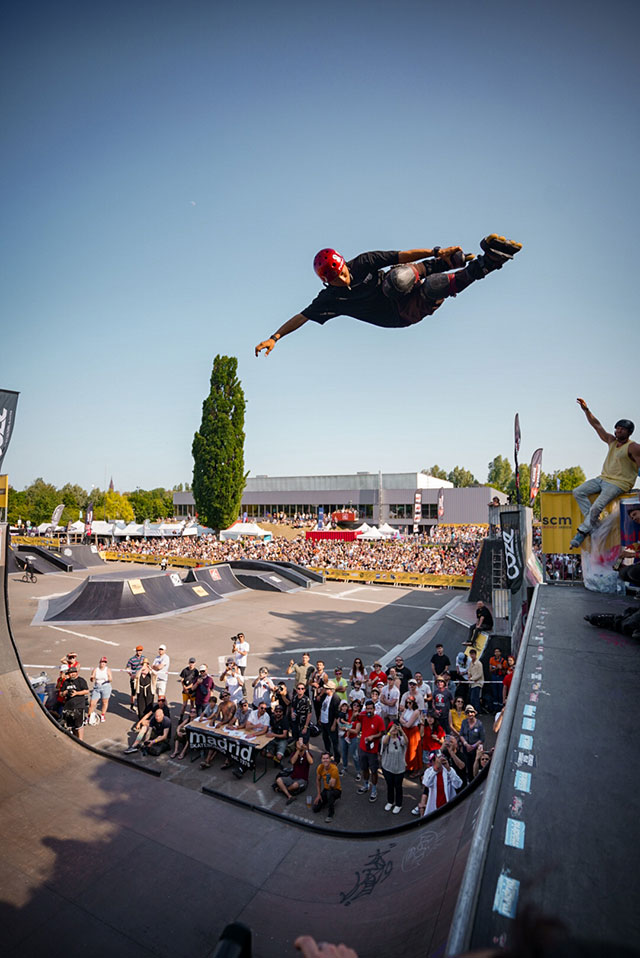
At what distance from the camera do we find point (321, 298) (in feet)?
23.9

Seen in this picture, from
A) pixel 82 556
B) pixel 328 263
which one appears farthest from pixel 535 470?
pixel 82 556

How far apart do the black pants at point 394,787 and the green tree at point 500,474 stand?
10184 cm

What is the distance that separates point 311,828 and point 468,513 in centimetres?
6130

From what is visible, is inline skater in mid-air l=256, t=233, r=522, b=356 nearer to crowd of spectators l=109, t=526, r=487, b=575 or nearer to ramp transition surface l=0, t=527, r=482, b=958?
ramp transition surface l=0, t=527, r=482, b=958

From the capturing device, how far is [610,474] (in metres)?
7.04

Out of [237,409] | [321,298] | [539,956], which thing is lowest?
[539,956]

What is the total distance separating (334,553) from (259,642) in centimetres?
1933

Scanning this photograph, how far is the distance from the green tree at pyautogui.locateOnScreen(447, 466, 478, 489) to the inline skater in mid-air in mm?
125820

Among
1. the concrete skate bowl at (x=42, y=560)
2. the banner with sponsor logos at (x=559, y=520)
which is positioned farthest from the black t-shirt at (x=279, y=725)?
the concrete skate bowl at (x=42, y=560)

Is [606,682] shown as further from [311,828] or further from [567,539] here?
[567,539]

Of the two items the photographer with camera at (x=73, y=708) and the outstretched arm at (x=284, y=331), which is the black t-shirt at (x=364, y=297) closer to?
the outstretched arm at (x=284, y=331)

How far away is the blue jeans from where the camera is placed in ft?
22.9

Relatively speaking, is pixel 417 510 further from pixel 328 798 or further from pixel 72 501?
pixel 72 501

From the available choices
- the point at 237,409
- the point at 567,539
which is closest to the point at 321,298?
the point at 567,539
